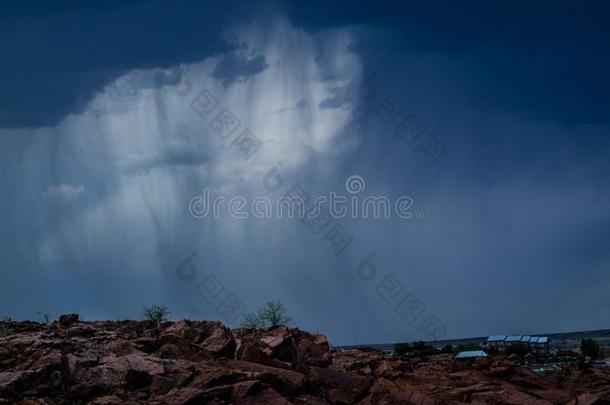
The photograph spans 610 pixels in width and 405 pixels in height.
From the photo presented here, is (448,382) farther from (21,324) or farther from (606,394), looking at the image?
(21,324)

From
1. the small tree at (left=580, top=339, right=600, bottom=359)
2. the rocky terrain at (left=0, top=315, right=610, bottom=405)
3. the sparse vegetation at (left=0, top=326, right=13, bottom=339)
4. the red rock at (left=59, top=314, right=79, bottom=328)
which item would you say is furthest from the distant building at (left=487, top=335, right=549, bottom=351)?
the sparse vegetation at (left=0, top=326, right=13, bottom=339)

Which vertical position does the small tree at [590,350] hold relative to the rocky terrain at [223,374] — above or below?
above

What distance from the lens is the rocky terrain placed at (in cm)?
2959

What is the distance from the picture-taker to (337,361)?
4828cm

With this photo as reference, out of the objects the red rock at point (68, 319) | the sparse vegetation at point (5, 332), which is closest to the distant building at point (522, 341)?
the red rock at point (68, 319)

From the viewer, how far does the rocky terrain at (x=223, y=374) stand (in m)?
29.6

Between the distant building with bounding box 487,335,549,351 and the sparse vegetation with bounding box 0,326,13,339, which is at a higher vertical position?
the distant building with bounding box 487,335,549,351

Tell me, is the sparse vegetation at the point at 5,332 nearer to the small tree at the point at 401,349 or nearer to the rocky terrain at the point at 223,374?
the rocky terrain at the point at 223,374

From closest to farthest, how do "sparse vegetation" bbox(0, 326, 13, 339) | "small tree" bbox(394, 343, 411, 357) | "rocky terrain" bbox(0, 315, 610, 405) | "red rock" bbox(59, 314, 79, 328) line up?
"rocky terrain" bbox(0, 315, 610, 405), "sparse vegetation" bbox(0, 326, 13, 339), "red rock" bbox(59, 314, 79, 328), "small tree" bbox(394, 343, 411, 357)

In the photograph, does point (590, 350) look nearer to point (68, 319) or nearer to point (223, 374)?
point (68, 319)

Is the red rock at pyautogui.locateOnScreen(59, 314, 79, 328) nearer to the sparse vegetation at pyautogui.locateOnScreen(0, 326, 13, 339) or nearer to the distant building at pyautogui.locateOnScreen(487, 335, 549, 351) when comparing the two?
the sparse vegetation at pyautogui.locateOnScreen(0, 326, 13, 339)

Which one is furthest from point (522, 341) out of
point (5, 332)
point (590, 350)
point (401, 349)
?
point (5, 332)

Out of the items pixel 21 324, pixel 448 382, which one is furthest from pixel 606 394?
pixel 21 324

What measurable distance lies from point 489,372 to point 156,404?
32363 mm
